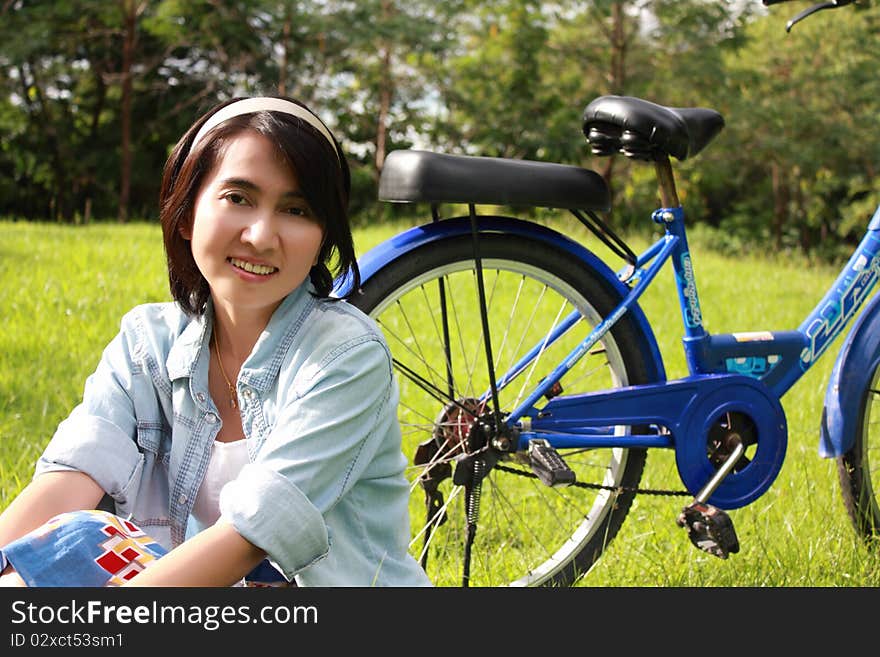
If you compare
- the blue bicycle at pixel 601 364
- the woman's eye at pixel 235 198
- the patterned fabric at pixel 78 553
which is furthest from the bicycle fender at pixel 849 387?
the patterned fabric at pixel 78 553

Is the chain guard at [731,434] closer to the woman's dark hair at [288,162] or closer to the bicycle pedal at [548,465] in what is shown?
the bicycle pedal at [548,465]

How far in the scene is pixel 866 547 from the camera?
2.57 metres

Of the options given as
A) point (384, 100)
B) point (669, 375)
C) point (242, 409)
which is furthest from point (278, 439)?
point (384, 100)

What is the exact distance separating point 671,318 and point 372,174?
1003 cm

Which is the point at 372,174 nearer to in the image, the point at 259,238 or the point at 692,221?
the point at 692,221

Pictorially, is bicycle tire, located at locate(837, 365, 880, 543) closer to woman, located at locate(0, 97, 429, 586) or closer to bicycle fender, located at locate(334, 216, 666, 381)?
bicycle fender, located at locate(334, 216, 666, 381)

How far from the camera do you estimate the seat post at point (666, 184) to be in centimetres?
236

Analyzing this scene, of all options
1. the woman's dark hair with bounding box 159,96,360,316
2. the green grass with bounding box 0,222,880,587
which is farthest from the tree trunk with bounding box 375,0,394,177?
the woman's dark hair with bounding box 159,96,360,316

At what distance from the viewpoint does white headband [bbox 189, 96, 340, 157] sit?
158cm

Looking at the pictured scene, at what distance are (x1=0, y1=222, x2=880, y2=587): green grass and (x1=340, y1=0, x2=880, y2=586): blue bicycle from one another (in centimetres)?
16

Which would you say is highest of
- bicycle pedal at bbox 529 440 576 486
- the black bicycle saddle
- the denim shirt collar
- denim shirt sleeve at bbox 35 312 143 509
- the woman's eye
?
the black bicycle saddle

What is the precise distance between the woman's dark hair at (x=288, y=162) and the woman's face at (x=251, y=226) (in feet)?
0.06

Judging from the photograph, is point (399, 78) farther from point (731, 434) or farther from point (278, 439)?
point (278, 439)
